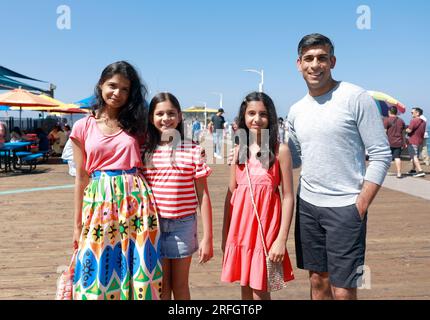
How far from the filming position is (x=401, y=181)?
10172 millimetres

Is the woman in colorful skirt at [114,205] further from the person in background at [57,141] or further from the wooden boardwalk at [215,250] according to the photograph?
the person in background at [57,141]

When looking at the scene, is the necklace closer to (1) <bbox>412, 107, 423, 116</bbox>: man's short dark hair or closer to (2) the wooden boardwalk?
(2) the wooden boardwalk

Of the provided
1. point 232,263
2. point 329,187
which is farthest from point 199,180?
point 329,187

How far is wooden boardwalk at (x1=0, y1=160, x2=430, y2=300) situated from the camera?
11.3 ft

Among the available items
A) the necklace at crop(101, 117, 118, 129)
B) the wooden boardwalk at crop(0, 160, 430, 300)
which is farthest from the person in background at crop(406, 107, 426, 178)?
the necklace at crop(101, 117, 118, 129)

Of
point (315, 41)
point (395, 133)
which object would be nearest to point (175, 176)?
point (315, 41)

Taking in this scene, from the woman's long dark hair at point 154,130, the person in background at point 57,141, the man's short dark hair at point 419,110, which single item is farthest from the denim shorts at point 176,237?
the person in background at point 57,141

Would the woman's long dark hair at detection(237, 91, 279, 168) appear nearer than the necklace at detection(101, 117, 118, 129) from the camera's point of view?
No

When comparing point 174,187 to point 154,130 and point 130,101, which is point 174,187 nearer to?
point 154,130

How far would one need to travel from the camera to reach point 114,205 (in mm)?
2189

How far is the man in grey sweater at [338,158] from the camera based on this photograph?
2209 millimetres

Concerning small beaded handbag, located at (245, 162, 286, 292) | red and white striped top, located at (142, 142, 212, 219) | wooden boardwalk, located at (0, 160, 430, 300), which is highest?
red and white striped top, located at (142, 142, 212, 219)
